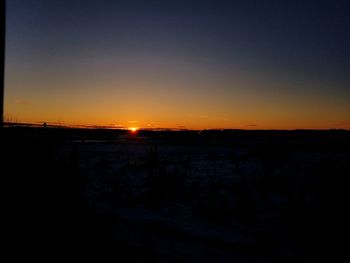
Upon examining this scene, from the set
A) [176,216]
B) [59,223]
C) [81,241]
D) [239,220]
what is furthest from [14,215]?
[239,220]

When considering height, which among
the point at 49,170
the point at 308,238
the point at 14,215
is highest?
the point at 49,170

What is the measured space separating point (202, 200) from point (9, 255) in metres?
4.92

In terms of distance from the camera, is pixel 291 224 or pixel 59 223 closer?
pixel 59 223

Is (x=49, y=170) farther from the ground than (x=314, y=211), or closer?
farther from the ground

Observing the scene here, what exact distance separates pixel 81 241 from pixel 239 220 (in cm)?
327

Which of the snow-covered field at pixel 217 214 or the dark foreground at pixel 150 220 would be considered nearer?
the dark foreground at pixel 150 220

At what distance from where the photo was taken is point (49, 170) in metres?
6.69

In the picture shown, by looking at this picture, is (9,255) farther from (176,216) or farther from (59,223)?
(176,216)

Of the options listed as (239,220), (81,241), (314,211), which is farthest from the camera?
(314,211)

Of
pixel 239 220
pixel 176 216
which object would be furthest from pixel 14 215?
pixel 239 220

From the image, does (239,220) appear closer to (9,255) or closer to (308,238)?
(308,238)

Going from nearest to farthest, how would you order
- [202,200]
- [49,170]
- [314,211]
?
[49,170], [314,211], [202,200]

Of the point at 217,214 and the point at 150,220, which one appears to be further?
the point at 217,214

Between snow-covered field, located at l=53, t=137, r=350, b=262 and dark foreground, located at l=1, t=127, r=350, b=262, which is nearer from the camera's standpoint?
dark foreground, located at l=1, t=127, r=350, b=262
